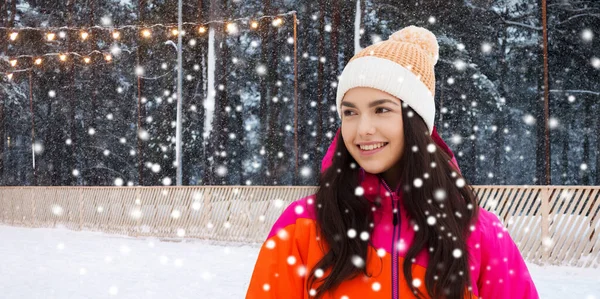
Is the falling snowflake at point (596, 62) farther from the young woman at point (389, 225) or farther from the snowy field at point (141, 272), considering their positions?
the young woman at point (389, 225)

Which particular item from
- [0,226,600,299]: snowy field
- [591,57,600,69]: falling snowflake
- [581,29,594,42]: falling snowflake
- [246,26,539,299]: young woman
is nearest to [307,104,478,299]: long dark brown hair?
[246,26,539,299]: young woman

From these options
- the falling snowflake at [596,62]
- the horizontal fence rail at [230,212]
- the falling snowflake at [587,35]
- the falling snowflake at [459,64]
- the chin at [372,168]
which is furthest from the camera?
the falling snowflake at [459,64]

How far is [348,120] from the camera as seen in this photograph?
5.79ft

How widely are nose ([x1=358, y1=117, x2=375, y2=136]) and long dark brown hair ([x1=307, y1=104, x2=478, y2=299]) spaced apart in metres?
0.13

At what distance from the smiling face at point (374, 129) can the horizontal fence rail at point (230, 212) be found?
15.5 feet

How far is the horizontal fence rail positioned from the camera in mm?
8445

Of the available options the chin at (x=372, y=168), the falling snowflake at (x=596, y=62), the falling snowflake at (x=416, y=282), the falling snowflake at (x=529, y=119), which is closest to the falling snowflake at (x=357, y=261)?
the falling snowflake at (x=416, y=282)

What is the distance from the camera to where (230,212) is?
39.8 feet

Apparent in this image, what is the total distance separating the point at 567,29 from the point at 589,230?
13518 millimetres

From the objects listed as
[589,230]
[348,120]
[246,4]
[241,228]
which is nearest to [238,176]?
[246,4]

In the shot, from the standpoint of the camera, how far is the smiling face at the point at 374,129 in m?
1.69

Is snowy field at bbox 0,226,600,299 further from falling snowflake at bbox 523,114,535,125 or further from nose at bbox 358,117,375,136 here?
falling snowflake at bbox 523,114,535,125

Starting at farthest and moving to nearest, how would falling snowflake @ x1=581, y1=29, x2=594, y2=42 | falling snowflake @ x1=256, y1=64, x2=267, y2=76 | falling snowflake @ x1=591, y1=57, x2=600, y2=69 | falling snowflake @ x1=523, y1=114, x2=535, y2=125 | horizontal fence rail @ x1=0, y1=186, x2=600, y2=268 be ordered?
falling snowflake @ x1=256, y1=64, x2=267, y2=76 → falling snowflake @ x1=523, y1=114, x2=535, y2=125 → falling snowflake @ x1=581, y1=29, x2=594, y2=42 → falling snowflake @ x1=591, y1=57, x2=600, y2=69 → horizontal fence rail @ x1=0, y1=186, x2=600, y2=268

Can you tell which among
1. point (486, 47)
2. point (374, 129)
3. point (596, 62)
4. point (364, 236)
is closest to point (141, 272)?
point (364, 236)
